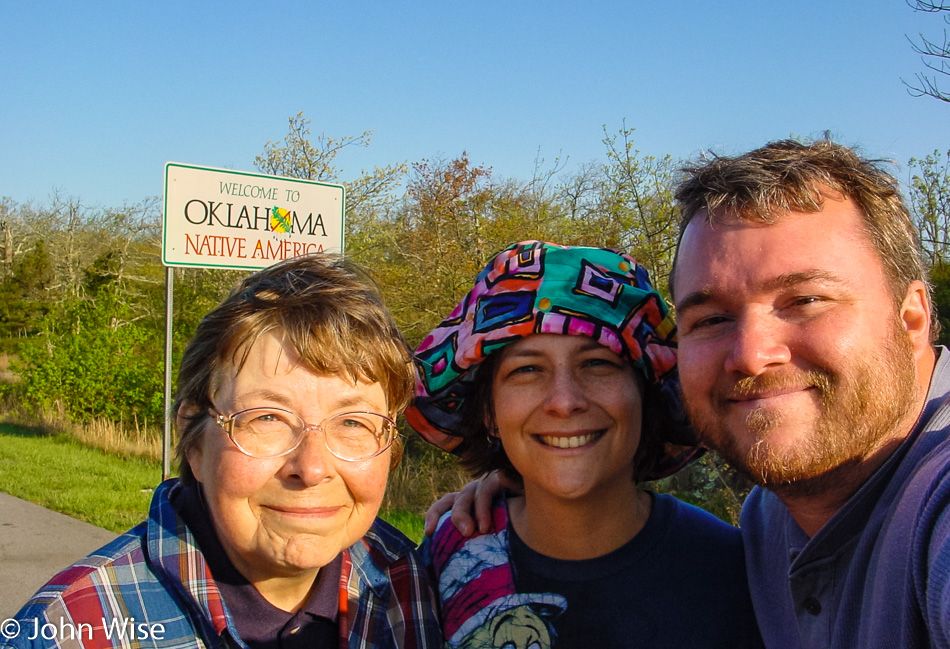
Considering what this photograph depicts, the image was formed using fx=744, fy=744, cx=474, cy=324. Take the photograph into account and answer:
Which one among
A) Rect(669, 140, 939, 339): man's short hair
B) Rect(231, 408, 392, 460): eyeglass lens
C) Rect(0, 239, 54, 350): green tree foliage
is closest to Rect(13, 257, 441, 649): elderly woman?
Rect(231, 408, 392, 460): eyeglass lens

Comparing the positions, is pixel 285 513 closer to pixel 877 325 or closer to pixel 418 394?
pixel 418 394

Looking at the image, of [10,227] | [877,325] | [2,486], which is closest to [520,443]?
[877,325]

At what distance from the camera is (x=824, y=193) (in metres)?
1.80

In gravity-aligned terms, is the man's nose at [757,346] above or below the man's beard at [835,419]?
above

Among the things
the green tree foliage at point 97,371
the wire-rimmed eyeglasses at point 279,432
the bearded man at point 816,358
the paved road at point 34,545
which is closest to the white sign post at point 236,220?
the paved road at point 34,545

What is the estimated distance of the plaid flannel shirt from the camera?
1585mm

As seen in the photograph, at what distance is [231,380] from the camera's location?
6.01 feet

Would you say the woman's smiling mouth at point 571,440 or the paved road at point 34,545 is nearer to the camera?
the woman's smiling mouth at point 571,440

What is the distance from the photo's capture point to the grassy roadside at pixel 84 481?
665cm

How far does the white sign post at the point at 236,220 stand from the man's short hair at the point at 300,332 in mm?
3762
